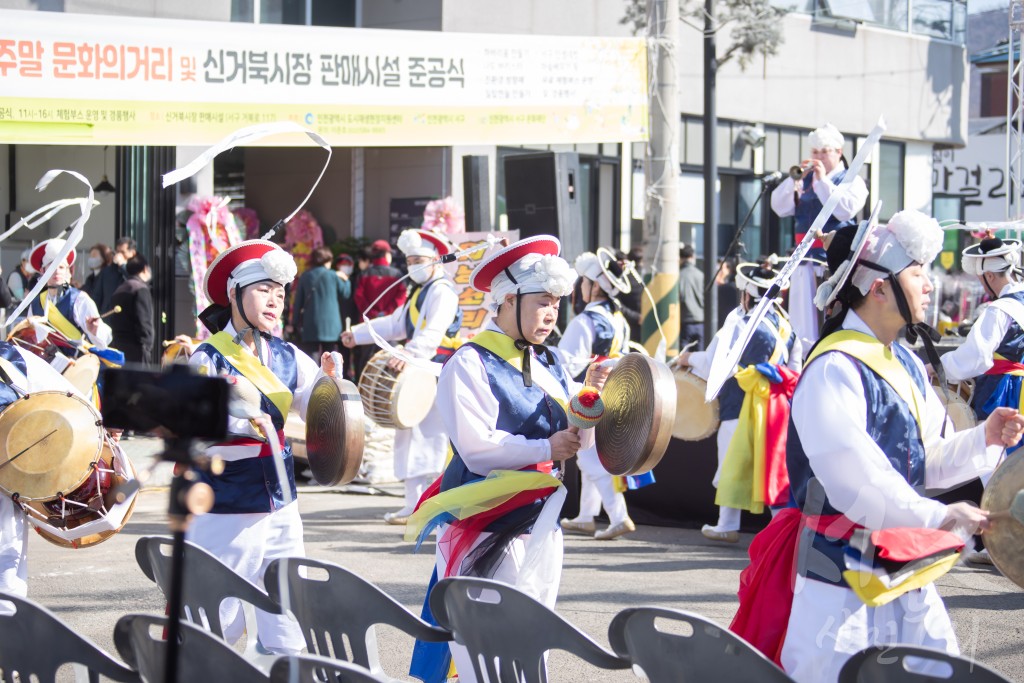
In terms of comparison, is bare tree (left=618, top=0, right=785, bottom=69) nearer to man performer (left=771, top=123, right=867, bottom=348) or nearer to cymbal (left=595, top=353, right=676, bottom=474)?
man performer (left=771, top=123, right=867, bottom=348)

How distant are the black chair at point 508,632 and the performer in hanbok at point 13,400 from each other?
69.2 inches

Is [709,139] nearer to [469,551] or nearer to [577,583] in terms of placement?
[577,583]

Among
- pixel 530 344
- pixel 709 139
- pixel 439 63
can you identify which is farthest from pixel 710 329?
pixel 530 344

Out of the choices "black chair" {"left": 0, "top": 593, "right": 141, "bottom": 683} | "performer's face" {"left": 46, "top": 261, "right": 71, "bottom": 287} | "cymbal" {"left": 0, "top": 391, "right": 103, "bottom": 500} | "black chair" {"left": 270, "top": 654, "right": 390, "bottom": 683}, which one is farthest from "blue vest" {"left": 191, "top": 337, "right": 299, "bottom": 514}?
"performer's face" {"left": 46, "top": 261, "right": 71, "bottom": 287}

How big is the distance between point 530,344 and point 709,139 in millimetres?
9432

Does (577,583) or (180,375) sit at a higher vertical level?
(180,375)

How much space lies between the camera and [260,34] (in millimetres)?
10625

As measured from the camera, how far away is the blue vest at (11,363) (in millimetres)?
4402

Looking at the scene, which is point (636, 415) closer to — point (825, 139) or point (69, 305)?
point (825, 139)

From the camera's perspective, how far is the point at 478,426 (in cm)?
394

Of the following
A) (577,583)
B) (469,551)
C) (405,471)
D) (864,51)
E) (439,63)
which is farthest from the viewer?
(864,51)

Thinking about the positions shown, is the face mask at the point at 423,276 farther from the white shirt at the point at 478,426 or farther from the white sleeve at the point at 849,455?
the white sleeve at the point at 849,455

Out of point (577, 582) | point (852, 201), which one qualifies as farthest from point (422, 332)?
point (852, 201)

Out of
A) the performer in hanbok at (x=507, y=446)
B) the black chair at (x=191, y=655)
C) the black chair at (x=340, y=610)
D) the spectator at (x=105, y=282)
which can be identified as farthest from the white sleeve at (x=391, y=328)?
the black chair at (x=191, y=655)
